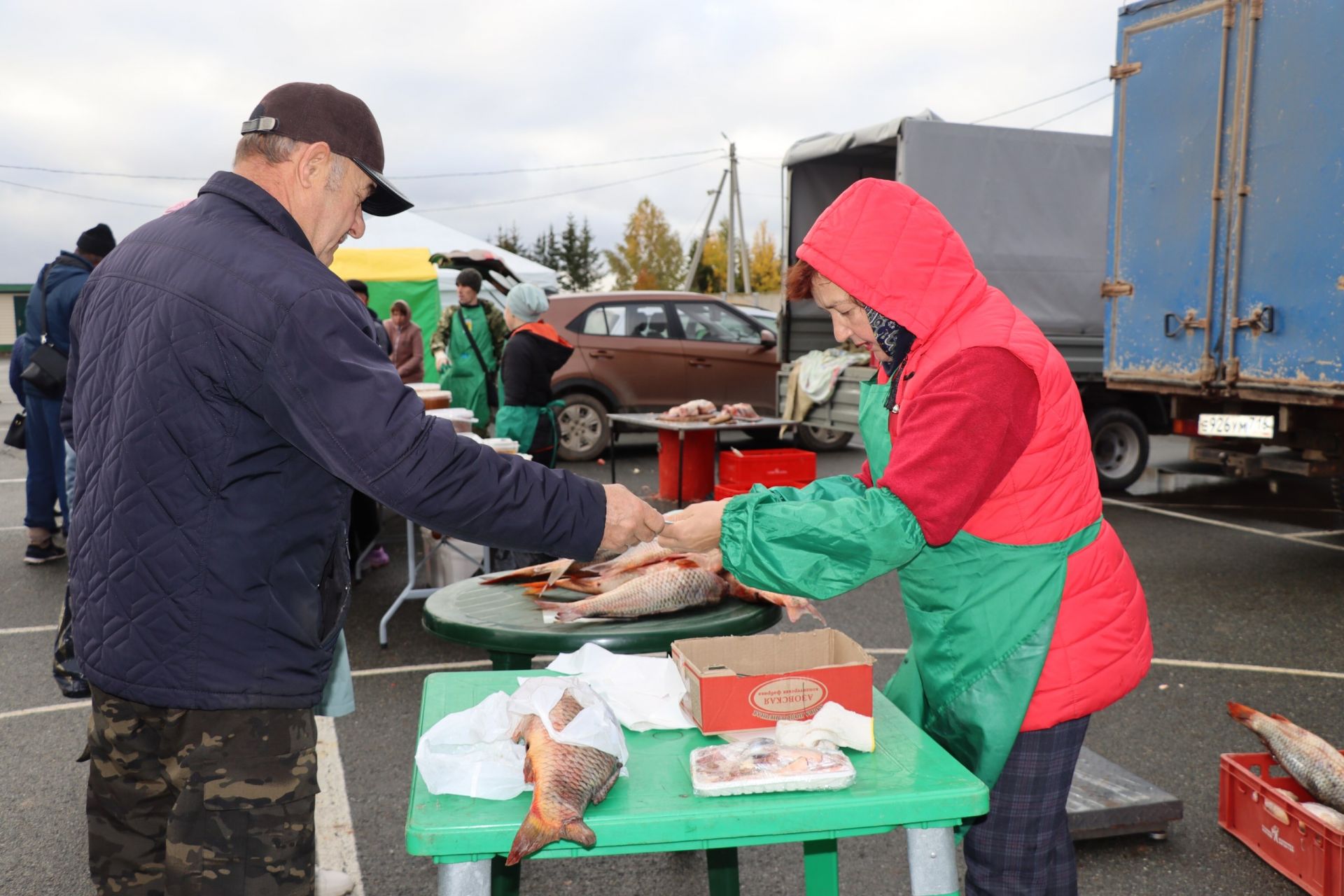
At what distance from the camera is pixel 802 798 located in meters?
1.69

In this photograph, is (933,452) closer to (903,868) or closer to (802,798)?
(802,798)

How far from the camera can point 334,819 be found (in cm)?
374

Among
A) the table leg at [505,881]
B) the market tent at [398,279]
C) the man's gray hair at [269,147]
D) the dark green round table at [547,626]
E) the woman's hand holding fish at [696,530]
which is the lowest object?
the table leg at [505,881]

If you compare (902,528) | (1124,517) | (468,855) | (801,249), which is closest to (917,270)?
(801,249)

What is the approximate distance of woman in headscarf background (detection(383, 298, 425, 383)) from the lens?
11.8 m

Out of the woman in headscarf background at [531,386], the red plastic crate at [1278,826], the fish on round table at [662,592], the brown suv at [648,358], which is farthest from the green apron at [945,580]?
the brown suv at [648,358]

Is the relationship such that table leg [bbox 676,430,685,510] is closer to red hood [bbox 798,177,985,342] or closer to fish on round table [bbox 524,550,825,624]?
fish on round table [bbox 524,550,825,624]

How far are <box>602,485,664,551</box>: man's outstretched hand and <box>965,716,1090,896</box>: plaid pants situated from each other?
35.4 inches

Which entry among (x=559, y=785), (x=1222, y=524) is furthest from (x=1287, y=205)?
(x=559, y=785)

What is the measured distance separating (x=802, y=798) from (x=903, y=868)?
1993 millimetres

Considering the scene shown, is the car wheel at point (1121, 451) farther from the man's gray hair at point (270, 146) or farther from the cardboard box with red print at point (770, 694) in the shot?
the man's gray hair at point (270, 146)

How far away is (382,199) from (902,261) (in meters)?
1.08

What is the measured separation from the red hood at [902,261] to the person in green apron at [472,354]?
7289 mm

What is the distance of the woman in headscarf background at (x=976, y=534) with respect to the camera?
6.40ft
